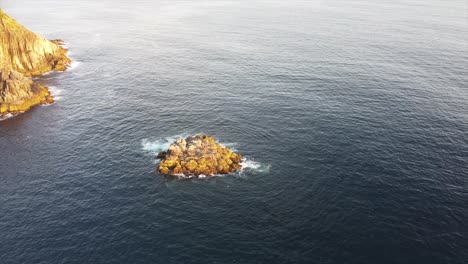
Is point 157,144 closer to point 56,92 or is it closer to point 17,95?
point 17,95

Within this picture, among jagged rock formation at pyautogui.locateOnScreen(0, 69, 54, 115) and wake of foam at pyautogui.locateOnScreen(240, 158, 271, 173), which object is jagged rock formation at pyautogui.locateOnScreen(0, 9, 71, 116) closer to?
jagged rock formation at pyautogui.locateOnScreen(0, 69, 54, 115)

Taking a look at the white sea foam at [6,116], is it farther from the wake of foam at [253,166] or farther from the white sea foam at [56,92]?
the wake of foam at [253,166]

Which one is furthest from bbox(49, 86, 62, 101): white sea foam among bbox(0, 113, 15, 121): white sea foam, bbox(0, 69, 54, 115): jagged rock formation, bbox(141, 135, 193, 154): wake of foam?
bbox(141, 135, 193, 154): wake of foam

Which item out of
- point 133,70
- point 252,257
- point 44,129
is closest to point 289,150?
point 252,257

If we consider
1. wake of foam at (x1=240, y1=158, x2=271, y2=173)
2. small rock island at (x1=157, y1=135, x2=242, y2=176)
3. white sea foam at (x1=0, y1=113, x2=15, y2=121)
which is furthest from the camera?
white sea foam at (x1=0, y1=113, x2=15, y2=121)

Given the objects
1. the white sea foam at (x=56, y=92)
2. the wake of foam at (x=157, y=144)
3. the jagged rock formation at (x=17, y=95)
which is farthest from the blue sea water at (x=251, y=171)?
the jagged rock formation at (x=17, y=95)
